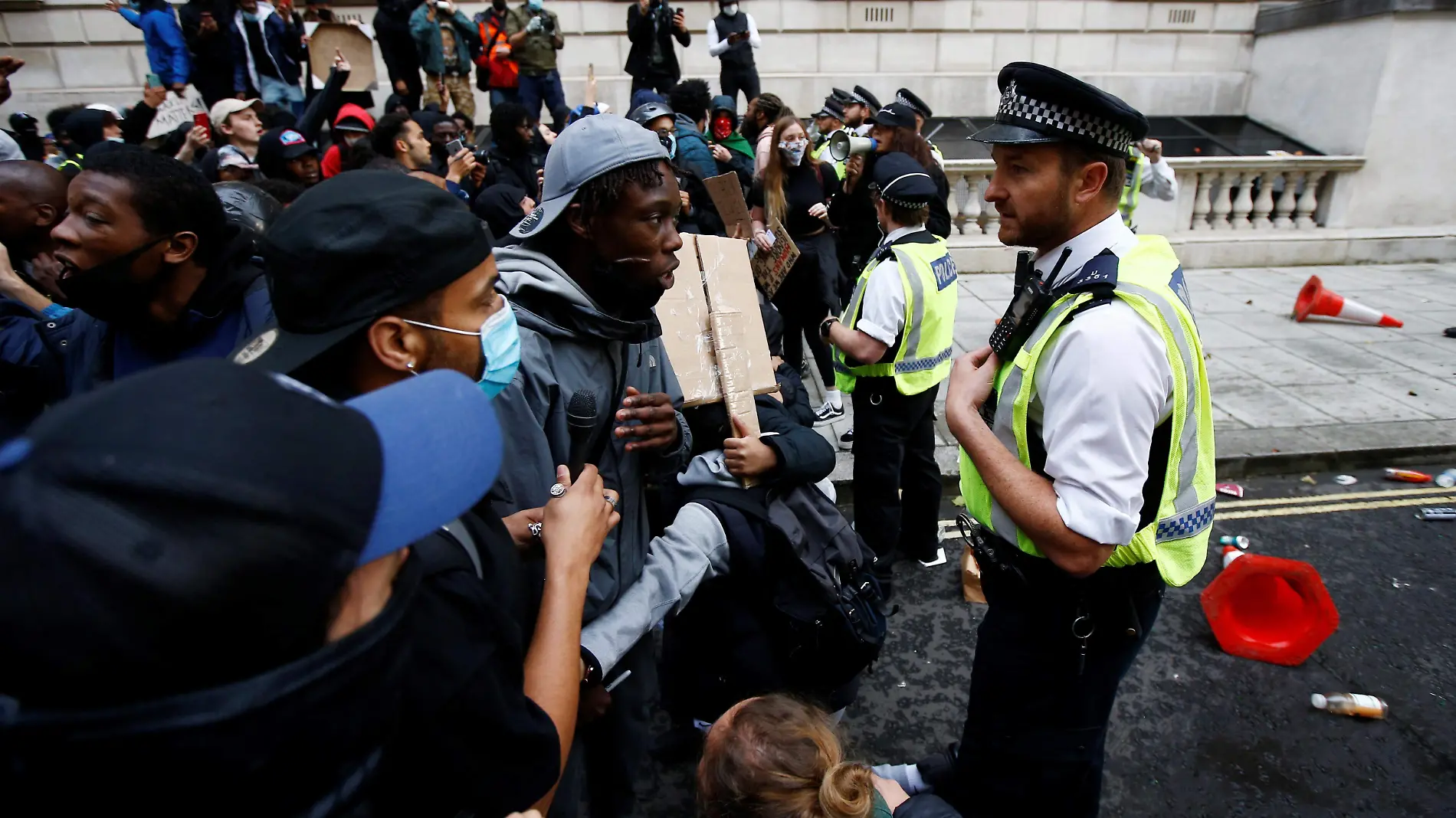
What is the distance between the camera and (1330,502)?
4926mm

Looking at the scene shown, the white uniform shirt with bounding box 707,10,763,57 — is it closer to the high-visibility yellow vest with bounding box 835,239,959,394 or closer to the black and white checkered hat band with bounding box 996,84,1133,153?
the high-visibility yellow vest with bounding box 835,239,959,394

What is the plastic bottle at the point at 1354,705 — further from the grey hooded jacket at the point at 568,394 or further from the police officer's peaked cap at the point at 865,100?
the police officer's peaked cap at the point at 865,100

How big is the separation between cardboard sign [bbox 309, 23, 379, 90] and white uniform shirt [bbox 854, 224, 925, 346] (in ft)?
22.3

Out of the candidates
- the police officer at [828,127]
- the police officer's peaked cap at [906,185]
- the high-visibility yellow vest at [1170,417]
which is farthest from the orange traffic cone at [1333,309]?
the high-visibility yellow vest at [1170,417]

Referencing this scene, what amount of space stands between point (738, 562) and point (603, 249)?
38.8 inches

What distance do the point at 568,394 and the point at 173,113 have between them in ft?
21.3

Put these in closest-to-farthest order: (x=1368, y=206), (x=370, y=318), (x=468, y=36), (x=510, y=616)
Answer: (x=510, y=616), (x=370, y=318), (x=468, y=36), (x=1368, y=206)

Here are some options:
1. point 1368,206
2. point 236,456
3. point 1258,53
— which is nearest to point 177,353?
point 236,456

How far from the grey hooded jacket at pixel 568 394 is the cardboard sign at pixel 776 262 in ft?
7.76

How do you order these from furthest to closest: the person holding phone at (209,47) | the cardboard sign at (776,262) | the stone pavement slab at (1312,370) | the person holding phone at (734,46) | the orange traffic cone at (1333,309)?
1. the person holding phone at (734,46)
2. the person holding phone at (209,47)
3. the orange traffic cone at (1333,309)
4. the stone pavement slab at (1312,370)
5. the cardboard sign at (776,262)

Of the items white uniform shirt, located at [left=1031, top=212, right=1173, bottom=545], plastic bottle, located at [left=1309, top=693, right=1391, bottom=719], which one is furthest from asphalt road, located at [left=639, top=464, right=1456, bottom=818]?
white uniform shirt, located at [left=1031, top=212, right=1173, bottom=545]

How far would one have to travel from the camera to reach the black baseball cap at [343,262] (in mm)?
1236

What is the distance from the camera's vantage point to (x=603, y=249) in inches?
80.8

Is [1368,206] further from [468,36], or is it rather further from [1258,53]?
[468,36]
